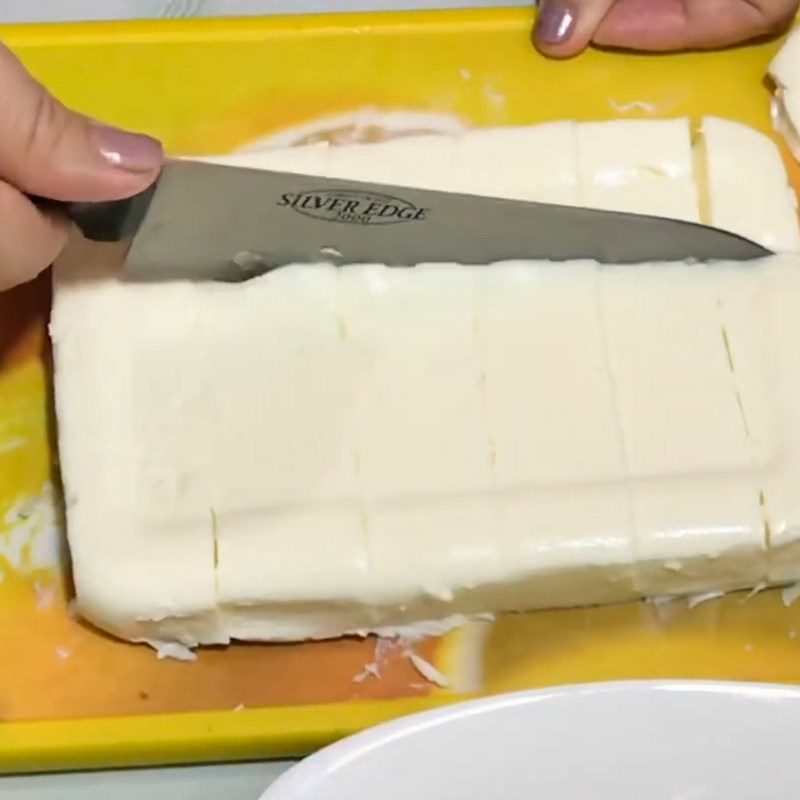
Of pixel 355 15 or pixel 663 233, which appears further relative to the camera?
pixel 355 15

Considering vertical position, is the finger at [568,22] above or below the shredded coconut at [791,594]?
above

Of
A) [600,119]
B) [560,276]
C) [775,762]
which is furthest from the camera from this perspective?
[600,119]

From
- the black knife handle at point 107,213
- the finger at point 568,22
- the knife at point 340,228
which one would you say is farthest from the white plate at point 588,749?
the finger at point 568,22

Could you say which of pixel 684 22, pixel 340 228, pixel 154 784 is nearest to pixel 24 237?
pixel 340 228

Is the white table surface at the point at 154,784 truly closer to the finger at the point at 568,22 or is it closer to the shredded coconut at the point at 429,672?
the shredded coconut at the point at 429,672

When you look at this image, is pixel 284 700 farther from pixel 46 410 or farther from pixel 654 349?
pixel 654 349

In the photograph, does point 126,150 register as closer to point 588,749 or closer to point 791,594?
point 588,749

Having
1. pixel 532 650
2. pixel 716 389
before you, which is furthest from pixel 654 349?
pixel 532 650

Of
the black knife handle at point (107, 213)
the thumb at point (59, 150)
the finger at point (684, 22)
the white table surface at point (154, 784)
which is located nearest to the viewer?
the thumb at point (59, 150)
